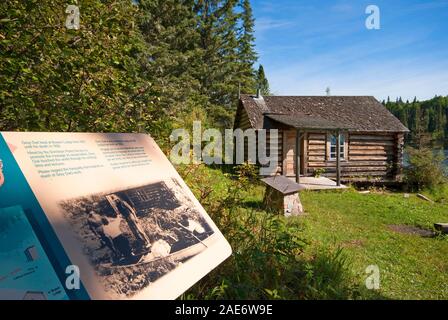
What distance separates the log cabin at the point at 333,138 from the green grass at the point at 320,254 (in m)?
7.15

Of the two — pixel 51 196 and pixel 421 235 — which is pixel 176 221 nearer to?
pixel 51 196

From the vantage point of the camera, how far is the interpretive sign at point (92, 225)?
A: 1.83 metres

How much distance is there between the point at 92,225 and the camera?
2.27 metres

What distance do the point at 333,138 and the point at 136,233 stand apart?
18357 mm

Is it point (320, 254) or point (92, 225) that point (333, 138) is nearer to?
point (320, 254)

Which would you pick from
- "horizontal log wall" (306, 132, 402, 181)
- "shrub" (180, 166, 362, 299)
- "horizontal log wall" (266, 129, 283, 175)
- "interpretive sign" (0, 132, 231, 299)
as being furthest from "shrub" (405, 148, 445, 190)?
"interpretive sign" (0, 132, 231, 299)

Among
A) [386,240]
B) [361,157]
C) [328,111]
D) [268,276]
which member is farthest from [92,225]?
[328,111]

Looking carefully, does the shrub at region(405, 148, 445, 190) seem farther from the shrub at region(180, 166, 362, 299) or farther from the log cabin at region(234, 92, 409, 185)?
the shrub at region(180, 166, 362, 299)

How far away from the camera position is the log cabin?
1819 centimetres

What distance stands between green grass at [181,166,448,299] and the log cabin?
7.15 meters

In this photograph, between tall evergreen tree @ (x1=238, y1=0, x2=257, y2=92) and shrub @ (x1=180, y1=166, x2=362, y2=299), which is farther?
tall evergreen tree @ (x1=238, y1=0, x2=257, y2=92)
